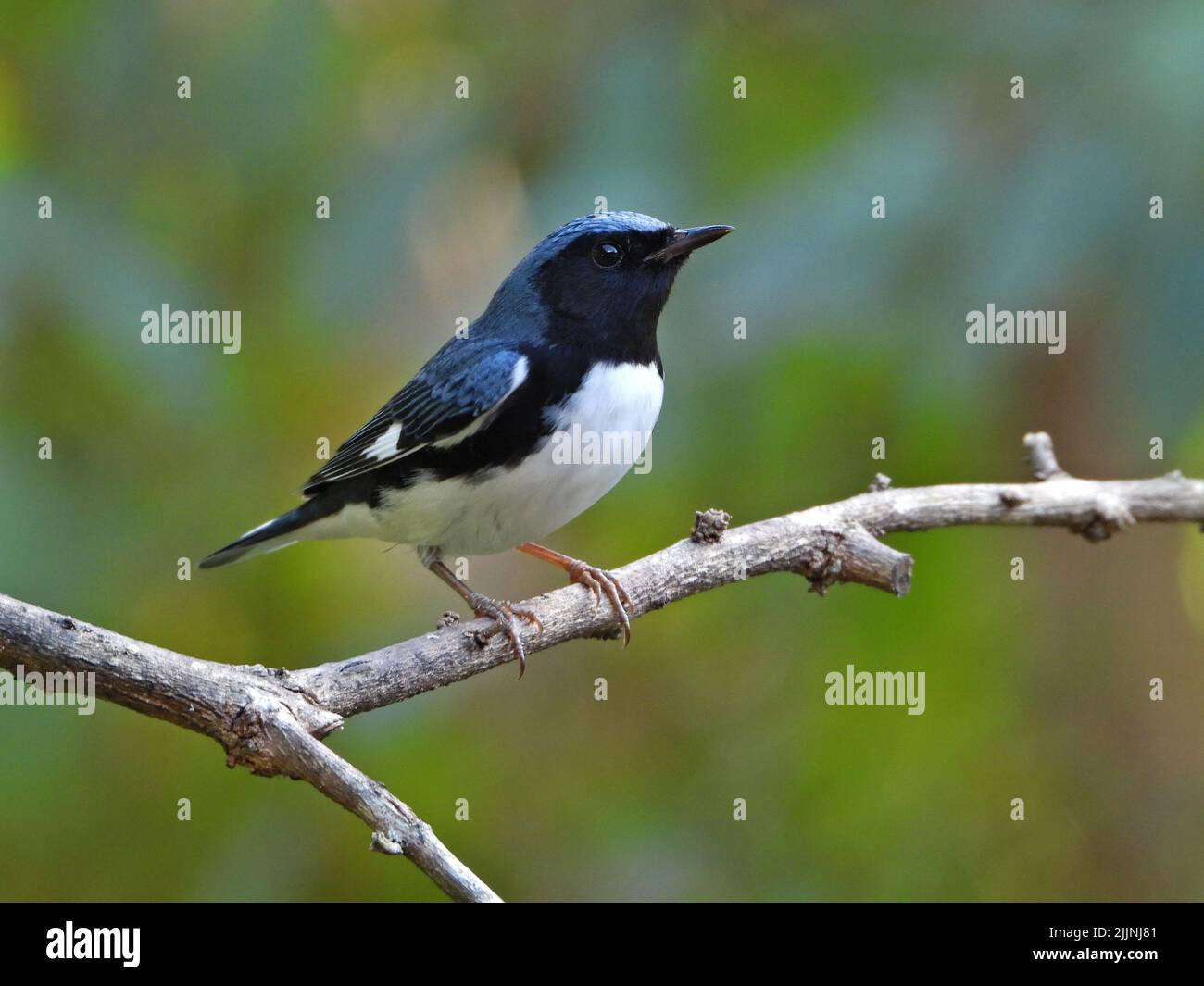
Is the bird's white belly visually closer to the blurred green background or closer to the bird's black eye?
the blurred green background

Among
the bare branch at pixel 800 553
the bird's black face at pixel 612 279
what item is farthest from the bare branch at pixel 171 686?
the bird's black face at pixel 612 279

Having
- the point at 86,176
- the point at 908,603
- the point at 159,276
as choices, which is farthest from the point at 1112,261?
the point at 86,176

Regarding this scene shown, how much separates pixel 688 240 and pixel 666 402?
1.79 ft

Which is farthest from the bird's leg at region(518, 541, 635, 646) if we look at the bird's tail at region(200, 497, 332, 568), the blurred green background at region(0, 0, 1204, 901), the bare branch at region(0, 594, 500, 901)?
the bare branch at region(0, 594, 500, 901)

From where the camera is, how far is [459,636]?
11.8 ft

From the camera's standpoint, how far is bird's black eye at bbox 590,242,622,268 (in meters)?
4.34

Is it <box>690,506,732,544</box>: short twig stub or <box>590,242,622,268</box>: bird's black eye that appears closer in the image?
<box>690,506,732,544</box>: short twig stub

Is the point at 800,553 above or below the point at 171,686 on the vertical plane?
above

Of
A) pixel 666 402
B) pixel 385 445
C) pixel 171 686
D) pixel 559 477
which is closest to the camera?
pixel 171 686

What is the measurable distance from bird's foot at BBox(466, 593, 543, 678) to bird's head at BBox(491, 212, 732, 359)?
913mm

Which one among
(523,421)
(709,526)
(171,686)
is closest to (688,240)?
(523,421)

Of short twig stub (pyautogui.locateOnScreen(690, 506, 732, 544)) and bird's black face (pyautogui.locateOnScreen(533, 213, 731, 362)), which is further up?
bird's black face (pyautogui.locateOnScreen(533, 213, 731, 362))

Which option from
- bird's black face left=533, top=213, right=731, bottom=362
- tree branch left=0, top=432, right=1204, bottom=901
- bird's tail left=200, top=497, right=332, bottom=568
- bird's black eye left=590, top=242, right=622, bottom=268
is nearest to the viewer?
tree branch left=0, top=432, right=1204, bottom=901

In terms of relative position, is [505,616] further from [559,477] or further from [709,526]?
[709,526]
